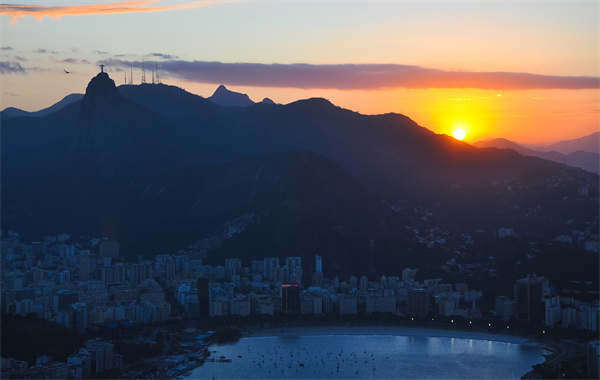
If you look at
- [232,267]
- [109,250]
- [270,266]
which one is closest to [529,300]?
[270,266]

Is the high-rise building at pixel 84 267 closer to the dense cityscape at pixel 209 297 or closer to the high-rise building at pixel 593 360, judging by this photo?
the dense cityscape at pixel 209 297

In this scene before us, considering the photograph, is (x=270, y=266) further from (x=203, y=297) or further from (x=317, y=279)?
(x=203, y=297)

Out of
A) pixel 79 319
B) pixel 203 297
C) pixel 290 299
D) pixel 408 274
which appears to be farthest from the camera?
pixel 408 274

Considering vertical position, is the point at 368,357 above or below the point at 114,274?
below

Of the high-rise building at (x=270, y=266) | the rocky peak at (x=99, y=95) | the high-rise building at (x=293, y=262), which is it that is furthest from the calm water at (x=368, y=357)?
the rocky peak at (x=99, y=95)

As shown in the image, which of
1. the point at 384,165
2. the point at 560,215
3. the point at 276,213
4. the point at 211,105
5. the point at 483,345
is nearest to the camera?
the point at 483,345

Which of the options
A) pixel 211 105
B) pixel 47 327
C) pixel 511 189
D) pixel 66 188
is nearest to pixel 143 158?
pixel 66 188

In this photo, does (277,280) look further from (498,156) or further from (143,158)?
(498,156)
